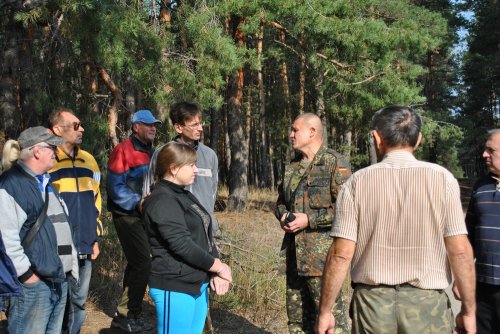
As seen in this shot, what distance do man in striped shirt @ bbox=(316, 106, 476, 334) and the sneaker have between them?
9.21 ft

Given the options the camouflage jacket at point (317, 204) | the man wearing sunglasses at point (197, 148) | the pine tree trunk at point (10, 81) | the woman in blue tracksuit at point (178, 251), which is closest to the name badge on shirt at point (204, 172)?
the man wearing sunglasses at point (197, 148)

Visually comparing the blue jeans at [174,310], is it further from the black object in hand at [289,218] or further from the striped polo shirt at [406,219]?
the striped polo shirt at [406,219]

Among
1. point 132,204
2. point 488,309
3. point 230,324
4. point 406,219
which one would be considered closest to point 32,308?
point 132,204

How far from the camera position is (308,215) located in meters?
3.81

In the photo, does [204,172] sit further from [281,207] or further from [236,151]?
[236,151]

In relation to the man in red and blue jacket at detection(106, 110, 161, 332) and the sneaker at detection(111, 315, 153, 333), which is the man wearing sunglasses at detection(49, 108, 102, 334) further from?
the sneaker at detection(111, 315, 153, 333)

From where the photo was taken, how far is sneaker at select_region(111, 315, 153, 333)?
496 centimetres

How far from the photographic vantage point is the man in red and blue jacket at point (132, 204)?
15.7 feet

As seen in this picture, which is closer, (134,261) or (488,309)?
(488,309)

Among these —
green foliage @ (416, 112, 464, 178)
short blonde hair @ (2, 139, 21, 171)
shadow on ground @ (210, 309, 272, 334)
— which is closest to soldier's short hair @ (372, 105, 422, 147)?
short blonde hair @ (2, 139, 21, 171)

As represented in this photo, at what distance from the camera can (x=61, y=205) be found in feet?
11.9

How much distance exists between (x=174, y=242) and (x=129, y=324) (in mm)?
2240

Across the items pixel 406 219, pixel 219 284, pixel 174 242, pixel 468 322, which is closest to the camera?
pixel 406 219

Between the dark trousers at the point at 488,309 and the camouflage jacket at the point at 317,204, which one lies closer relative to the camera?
the dark trousers at the point at 488,309
